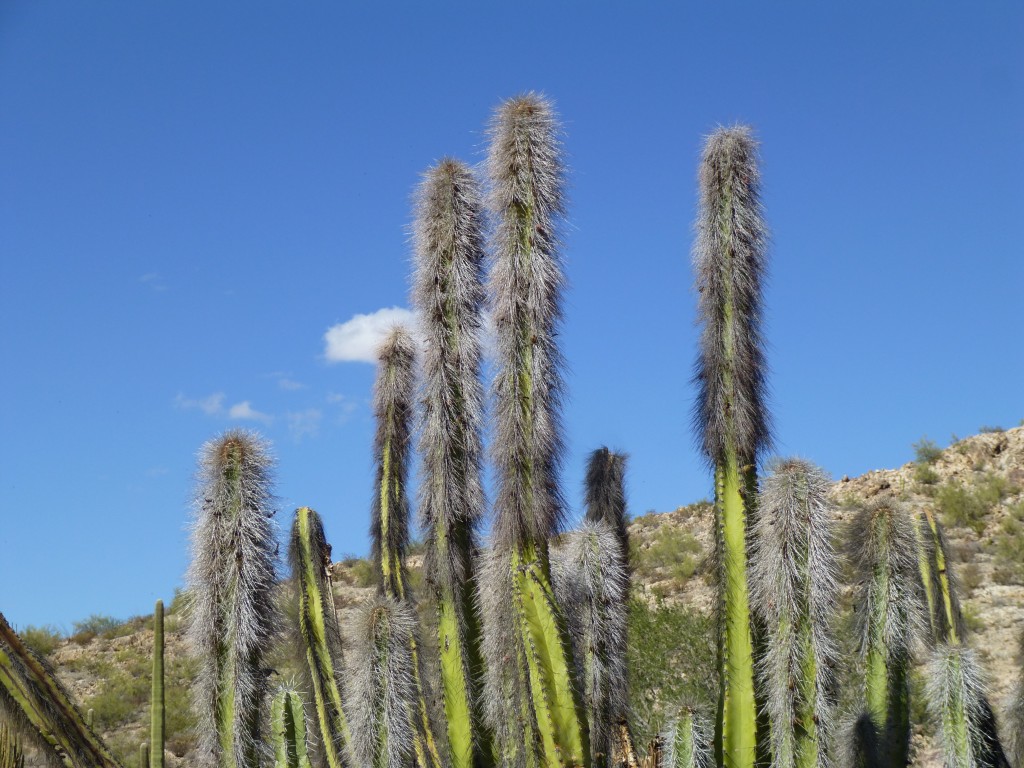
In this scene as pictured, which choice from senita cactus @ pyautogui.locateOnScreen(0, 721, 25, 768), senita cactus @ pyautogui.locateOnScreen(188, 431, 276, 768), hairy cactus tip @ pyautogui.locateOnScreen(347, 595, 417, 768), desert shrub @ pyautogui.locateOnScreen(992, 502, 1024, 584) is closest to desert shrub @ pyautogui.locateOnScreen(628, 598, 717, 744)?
desert shrub @ pyautogui.locateOnScreen(992, 502, 1024, 584)

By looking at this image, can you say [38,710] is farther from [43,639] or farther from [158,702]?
[43,639]

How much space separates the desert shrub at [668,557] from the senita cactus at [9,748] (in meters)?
17.2

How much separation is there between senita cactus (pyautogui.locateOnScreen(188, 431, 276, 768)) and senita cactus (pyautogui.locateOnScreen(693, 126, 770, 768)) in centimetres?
323

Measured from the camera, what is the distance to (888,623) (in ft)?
27.7

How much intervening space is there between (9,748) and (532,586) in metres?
3.21

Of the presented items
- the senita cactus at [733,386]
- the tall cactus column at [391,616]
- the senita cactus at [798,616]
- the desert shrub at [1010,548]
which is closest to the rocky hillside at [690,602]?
the desert shrub at [1010,548]

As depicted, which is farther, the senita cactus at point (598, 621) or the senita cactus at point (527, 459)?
the senita cactus at point (598, 621)

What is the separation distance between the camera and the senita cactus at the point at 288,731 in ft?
23.5

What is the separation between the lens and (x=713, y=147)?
30.3 ft

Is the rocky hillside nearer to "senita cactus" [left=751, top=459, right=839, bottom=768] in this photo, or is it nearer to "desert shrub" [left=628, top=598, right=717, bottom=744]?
"desert shrub" [left=628, top=598, right=717, bottom=744]

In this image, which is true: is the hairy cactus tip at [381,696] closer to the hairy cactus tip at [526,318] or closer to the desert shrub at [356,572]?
the hairy cactus tip at [526,318]

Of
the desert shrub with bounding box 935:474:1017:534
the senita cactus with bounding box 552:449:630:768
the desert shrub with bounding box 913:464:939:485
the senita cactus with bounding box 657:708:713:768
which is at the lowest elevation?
the senita cactus with bounding box 657:708:713:768

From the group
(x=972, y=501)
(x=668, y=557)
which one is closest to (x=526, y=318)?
(x=972, y=501)

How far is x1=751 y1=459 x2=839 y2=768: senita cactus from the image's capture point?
7.71m
